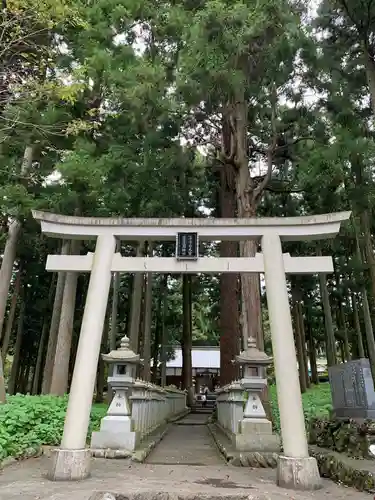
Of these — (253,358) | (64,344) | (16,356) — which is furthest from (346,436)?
(16,356)

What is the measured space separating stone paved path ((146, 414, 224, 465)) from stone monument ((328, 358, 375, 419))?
2.50 meters

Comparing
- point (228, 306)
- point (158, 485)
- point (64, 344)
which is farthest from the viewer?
point (228, 306)

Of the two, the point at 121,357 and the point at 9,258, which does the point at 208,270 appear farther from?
the point at 9,258

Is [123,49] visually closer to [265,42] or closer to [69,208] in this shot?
[265,42]

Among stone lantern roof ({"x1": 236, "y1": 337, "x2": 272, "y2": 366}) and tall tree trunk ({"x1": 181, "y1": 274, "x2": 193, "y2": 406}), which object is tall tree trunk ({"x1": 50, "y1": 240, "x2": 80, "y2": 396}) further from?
tall tree trunk ({"x1": 181, "y1": 274, "x2": 193, "y2": 406})

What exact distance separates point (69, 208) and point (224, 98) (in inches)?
182

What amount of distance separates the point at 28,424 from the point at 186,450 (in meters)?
3.80

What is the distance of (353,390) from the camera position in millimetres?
7227

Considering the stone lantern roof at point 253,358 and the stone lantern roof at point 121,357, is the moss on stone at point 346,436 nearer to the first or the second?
the stone lantern roof at point 253,358

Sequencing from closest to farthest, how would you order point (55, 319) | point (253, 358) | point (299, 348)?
point (253, 358) < point (55, 319) < point (299, 348)

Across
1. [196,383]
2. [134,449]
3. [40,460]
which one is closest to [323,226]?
[134,449]

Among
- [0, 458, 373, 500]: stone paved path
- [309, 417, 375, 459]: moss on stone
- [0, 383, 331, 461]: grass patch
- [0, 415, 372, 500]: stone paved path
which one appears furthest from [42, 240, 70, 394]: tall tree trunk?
[309, 417, 375, 459]: moss on stone

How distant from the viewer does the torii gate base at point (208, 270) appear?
5.58 metres

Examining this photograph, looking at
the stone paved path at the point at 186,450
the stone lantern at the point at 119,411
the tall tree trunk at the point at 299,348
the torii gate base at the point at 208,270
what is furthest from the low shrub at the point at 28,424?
the tall tree trunk at the point at 299,348
